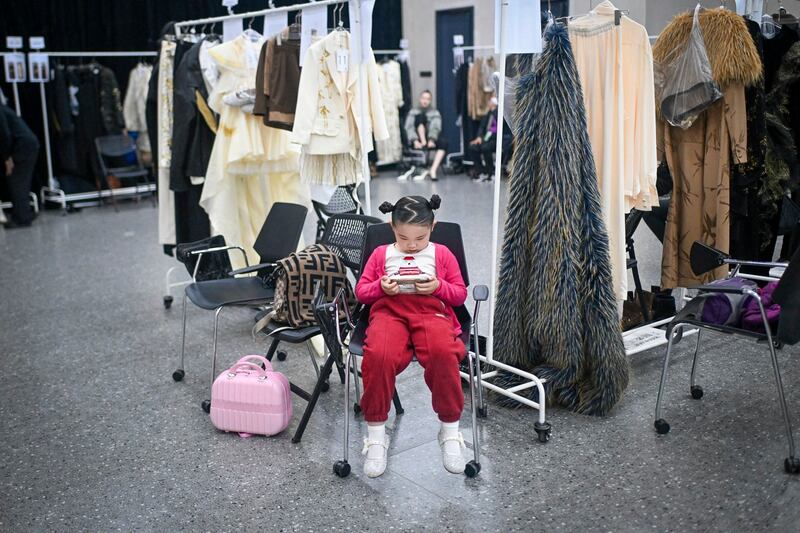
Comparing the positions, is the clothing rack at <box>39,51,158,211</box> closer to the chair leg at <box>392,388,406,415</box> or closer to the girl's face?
the chair leg at <box>392,388,406,415</box>

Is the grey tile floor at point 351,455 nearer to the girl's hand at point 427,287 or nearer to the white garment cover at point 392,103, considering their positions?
the girl's hand at point 427,287

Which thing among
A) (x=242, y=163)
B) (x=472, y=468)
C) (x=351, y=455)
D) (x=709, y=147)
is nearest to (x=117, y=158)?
(x=242, y=163)

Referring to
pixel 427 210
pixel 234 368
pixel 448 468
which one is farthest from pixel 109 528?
pixel 427 210

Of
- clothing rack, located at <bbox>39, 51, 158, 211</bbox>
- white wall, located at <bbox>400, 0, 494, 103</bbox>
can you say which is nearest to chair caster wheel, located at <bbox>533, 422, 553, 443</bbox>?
clothing rack, located at <bbox>39, 51, 158, 211</bbox>

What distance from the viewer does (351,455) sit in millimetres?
2928

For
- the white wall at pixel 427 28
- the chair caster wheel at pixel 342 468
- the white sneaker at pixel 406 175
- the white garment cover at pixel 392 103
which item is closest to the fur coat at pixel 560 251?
the chair caster wheel at pixel 342 468

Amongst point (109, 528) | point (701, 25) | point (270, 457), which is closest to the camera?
point (109, 528)

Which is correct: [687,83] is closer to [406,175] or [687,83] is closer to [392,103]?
[406,175]

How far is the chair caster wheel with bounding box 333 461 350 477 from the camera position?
2744mm

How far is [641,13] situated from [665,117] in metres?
0.48

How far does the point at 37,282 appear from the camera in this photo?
18.4 ft

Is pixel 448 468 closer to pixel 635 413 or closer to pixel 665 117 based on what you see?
pixel 635 413

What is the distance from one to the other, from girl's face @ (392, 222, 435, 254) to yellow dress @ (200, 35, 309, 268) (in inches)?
69.8

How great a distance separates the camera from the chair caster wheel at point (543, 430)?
2.98 metres
